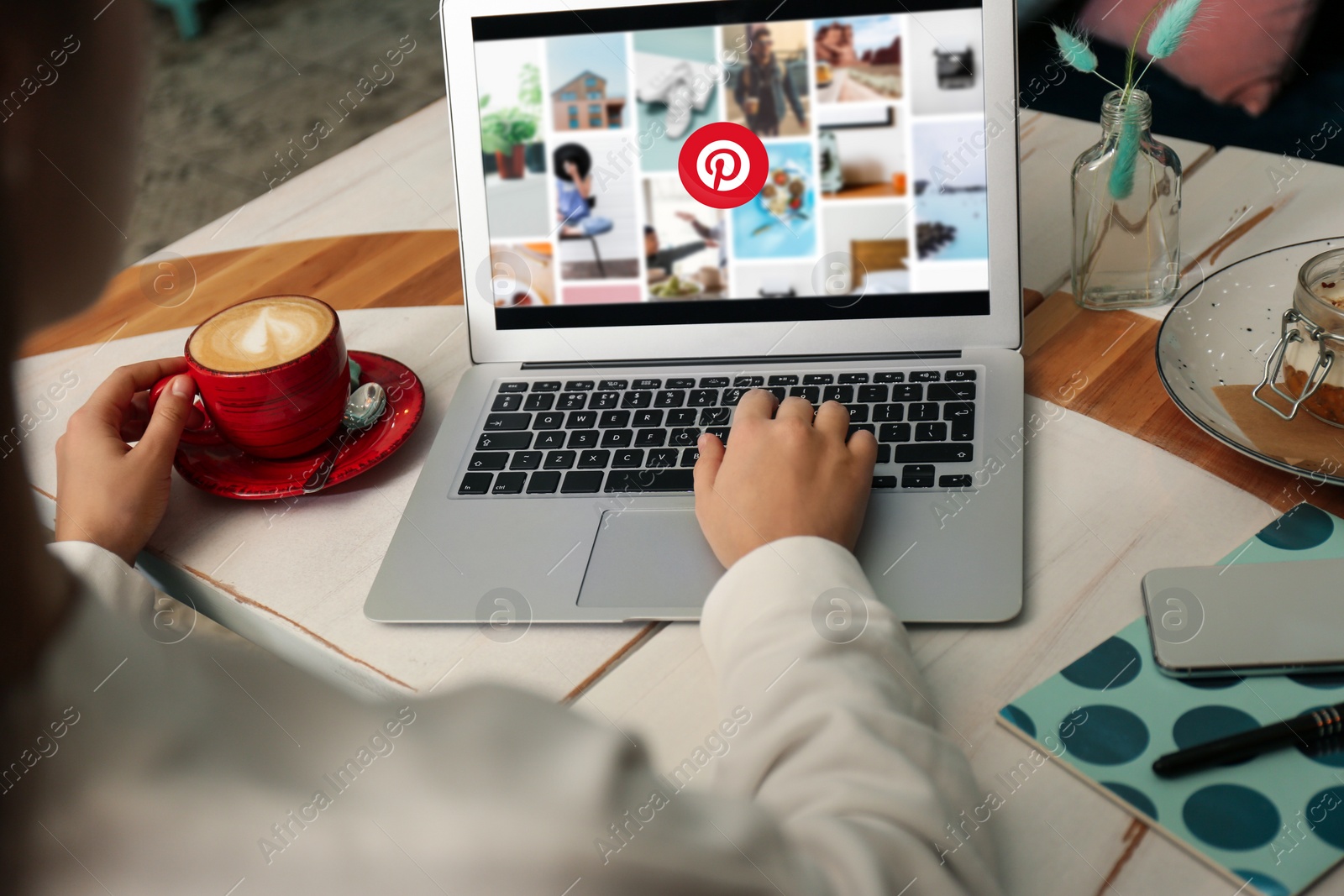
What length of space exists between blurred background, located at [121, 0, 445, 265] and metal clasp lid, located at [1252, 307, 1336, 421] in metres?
2.62

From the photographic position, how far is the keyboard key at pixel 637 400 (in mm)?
879

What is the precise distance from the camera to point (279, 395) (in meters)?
0.81

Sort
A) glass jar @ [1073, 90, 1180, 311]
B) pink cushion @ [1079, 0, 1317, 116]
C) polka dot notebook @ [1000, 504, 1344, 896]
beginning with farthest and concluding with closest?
pink cushion @ [1079, 0, 1317, 116], glass jar @ [1073, 90, 1180, 311], polka dot notebook @ [1000, 504, 1344, 896]

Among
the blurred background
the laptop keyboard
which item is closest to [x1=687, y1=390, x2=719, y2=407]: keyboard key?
the laptop keyboard

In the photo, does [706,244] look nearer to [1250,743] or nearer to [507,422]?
[507,422]

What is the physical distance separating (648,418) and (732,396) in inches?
2.8

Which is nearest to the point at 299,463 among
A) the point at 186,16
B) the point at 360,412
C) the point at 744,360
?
the point at 360,412

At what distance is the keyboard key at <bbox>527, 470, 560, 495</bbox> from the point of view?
32.0 inches

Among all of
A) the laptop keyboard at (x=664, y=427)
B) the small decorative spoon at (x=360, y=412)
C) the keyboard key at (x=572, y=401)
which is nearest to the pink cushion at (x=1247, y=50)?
the laptop keyboard at (x=664, y=427)

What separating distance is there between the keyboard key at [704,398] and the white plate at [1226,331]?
342 millimetres

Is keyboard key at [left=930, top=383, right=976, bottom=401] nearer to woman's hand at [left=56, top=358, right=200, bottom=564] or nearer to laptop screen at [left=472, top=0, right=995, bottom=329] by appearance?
laptop screen at [left=472, top=0, right=995, bottom=329]

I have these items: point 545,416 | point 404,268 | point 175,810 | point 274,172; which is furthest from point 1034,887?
point 274,172

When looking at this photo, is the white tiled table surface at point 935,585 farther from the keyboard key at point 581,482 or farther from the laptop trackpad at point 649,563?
the keyboard key at point 581,482

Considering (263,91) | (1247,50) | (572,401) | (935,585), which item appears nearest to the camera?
(935,585)
